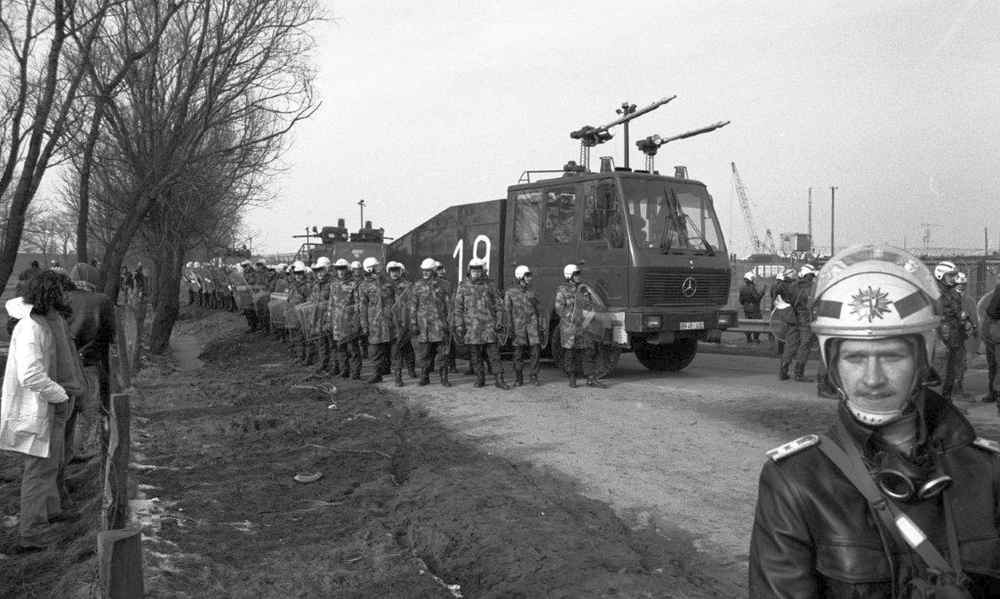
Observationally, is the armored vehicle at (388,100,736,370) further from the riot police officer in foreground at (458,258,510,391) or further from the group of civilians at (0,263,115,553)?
the group of civilians at (0,263,115,553)

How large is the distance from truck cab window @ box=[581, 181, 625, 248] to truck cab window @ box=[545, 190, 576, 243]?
0.32m

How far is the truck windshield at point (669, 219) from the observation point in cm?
1247

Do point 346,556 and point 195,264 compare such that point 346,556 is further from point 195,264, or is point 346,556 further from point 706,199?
point 195,264

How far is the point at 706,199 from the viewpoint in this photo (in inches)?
522

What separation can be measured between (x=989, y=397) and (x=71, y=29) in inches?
463

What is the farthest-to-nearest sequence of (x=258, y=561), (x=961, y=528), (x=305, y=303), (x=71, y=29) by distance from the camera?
(x=305, y=303), (x=71, y=29), (x=258, y=561), (x=961, y=528)

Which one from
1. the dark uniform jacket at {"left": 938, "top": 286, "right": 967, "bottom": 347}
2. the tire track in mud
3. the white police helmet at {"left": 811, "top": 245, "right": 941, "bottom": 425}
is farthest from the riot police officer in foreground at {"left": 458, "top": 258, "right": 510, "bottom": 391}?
the white police helmet at {"left": 811, "top": 245, "right": 941, "bottom": 425}

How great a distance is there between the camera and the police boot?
12305 millimetres

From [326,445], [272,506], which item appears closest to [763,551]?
[272,506]

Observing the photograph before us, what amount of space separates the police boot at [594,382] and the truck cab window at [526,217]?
254 centimetres

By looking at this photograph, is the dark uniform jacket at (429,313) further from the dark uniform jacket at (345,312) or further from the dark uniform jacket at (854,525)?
the dark uniform jacket at (854,525)

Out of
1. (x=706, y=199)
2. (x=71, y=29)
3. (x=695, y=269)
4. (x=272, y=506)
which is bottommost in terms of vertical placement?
(x=272, y=506)

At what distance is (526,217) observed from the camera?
46.0ft

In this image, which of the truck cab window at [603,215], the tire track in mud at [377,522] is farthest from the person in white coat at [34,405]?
the truck cab window at [603,215]
